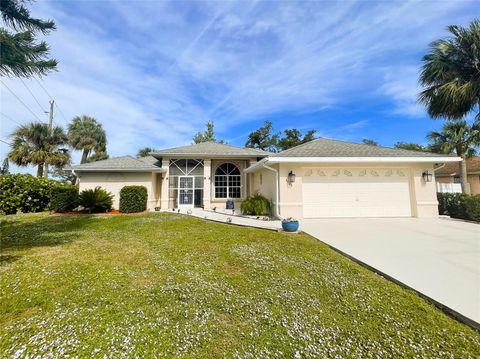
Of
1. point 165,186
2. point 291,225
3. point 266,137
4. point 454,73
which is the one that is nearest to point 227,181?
point 165,186

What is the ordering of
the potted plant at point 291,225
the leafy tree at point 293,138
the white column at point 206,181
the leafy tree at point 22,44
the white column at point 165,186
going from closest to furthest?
the leafy tree at point 22,44 < the potted plant at point 291,225 < the white column at point 165,186 < the white column at point 206,181 < the leafy tree at point 293,138

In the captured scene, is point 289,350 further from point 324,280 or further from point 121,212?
point 121,212

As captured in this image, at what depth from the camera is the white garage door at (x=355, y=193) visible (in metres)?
10.9

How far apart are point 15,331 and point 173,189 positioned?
1297 centimetres

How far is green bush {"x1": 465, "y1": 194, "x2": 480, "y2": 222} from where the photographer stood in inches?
401

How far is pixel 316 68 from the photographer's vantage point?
40.3 feet

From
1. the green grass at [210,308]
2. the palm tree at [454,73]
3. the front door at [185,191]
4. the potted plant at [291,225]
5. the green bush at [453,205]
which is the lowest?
the green grass at [210,308]

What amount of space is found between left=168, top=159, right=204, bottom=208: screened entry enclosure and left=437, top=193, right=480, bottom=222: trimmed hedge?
49.6ft

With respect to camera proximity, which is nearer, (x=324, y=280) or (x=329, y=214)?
(x=324, y=280)

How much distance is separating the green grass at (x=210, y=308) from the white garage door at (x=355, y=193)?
5.43 metres

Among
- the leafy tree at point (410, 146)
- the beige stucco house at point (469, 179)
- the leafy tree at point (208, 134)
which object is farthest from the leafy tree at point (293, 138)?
the beige stucco house at point (469, 179)

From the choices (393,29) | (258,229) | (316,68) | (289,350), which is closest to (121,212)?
(258,229)

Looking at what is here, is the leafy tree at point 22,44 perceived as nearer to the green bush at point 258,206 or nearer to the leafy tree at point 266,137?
the green bush at point 258,206

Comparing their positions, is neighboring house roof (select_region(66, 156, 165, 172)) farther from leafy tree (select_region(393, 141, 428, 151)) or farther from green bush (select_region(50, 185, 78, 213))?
leafy tree (select_region(393, 141, 428, 151))
